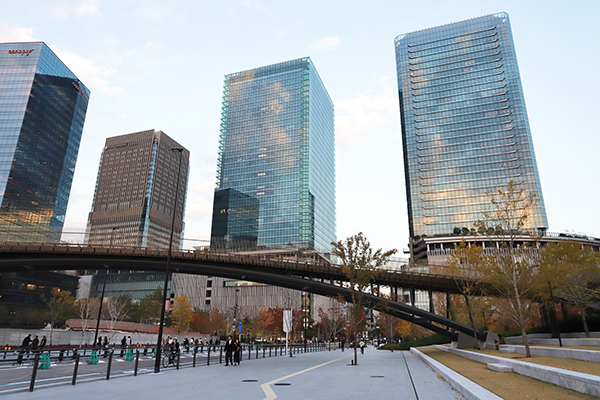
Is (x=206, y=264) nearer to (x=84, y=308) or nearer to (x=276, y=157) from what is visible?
(x=84, y=308)

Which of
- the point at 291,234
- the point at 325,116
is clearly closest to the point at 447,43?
the point at 325,116

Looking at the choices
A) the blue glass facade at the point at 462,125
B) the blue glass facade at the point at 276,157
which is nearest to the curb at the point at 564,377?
the blue glass facade at the point at 462,125

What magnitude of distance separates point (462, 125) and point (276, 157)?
71729 millimetres

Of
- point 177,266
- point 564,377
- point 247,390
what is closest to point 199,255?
point 177,266

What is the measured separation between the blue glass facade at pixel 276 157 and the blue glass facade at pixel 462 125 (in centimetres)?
3883

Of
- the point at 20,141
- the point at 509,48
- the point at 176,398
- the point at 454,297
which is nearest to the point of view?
the point at 176,398

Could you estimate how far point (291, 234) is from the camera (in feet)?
449

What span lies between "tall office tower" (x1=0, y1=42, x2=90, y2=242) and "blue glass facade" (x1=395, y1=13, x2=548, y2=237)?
129997 millimetres

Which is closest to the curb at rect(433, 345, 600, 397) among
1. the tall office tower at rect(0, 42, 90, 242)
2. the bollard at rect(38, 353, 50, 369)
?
the bollard at rect(38, 353, 50, 369)

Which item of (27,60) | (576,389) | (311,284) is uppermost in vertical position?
(27,60)

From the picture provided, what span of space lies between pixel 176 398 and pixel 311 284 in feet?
102

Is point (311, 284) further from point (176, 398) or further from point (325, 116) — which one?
point (325, 116)

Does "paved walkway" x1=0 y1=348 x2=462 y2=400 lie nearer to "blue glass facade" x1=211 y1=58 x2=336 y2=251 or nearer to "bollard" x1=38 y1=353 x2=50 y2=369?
"bollard" x1=38 y1=353 x2=50 y2=369

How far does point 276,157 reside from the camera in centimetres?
14962
